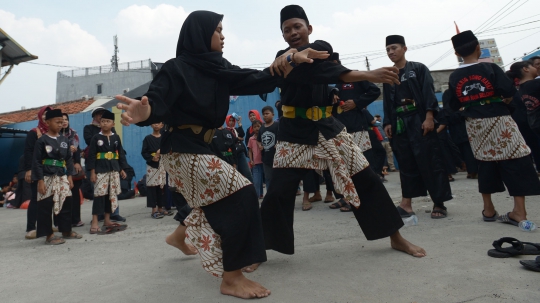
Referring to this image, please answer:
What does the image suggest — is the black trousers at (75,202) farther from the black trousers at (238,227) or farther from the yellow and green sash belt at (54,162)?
the black trousers at (238,227)

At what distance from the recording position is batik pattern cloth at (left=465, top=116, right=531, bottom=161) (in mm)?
3479

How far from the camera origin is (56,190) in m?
4.70

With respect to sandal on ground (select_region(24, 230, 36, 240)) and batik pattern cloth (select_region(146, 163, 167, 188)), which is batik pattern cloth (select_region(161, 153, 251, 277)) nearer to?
sandal on ground (select_region(24, 230, 36, 240))

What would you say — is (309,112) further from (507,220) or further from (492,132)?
(507,220)

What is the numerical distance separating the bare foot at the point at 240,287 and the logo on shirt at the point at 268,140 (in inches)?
166

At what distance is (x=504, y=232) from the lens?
317 cm

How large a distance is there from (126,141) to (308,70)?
43.8 feet

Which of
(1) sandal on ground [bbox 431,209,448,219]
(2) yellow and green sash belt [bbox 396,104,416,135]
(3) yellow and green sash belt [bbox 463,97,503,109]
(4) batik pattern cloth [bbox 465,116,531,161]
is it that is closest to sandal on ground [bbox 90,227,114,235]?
(2) yellow and green sash belt [bbox 396,104,416,135]

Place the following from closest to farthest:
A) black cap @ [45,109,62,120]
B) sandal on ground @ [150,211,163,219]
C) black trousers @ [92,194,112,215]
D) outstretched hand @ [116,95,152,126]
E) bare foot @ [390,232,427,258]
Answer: outstretched hand @ [116,95,152,126], bare foot @ [390,232,427,258], black cap @ [45,109,62,120], black trousers @ [92,194,112,215], sandal on ground @ [150,211,163,219]

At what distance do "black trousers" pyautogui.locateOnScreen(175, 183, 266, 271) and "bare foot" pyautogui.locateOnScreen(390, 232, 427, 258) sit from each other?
3.70ft

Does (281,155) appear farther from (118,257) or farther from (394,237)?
(118,257)

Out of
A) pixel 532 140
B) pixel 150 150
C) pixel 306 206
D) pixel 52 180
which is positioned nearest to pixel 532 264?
pixel 306 206

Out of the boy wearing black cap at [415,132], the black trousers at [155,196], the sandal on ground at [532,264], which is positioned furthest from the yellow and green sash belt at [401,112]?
the black trousers at [155,196]

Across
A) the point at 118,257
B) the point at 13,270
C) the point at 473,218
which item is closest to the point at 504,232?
the point at 473,218
